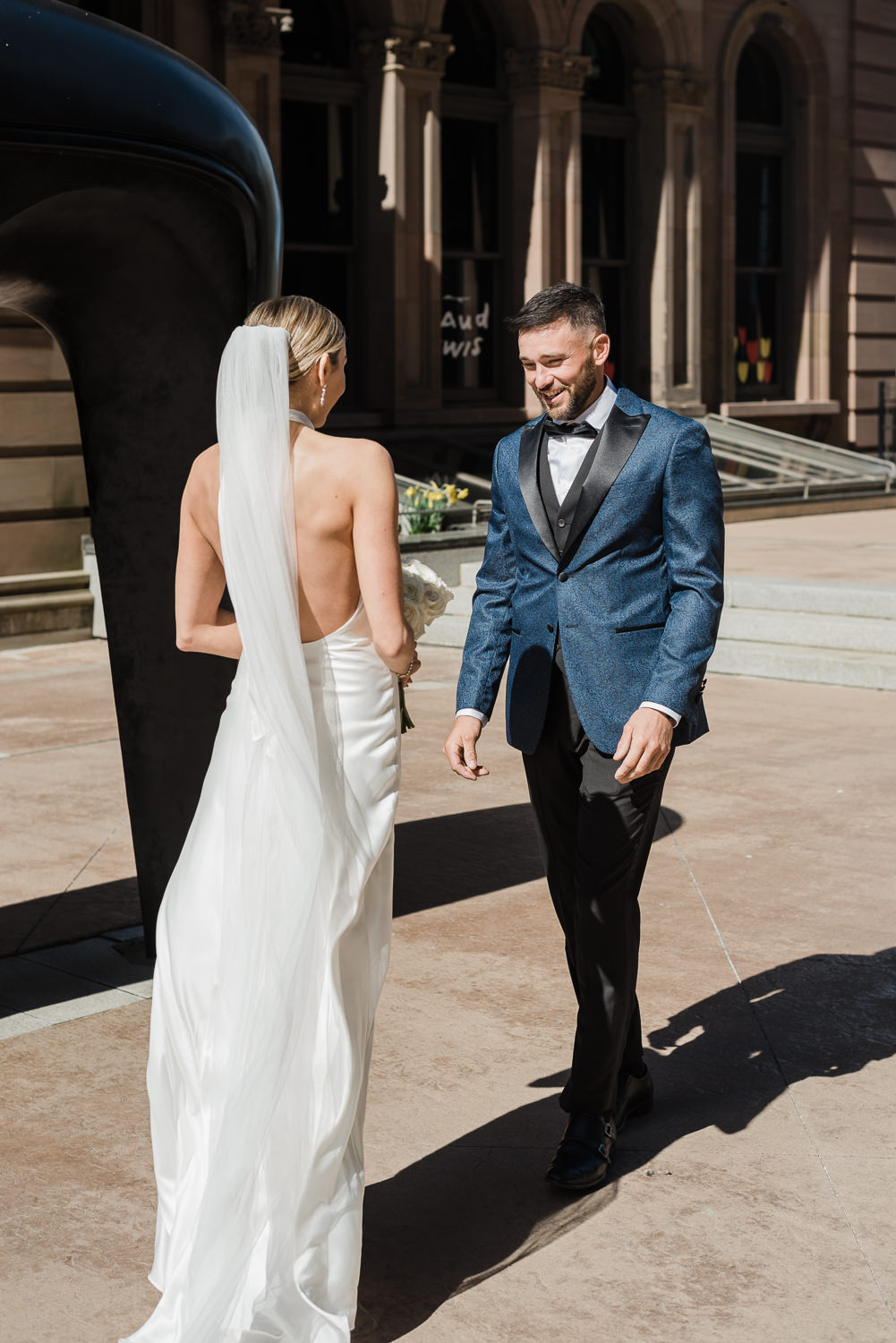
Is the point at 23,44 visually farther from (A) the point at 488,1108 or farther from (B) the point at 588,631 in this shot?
(A) the point at 488,1108

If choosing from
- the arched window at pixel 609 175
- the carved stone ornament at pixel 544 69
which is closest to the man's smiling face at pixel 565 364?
the carved stone ornament at pixel 544 69

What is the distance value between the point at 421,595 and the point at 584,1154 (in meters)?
1.37

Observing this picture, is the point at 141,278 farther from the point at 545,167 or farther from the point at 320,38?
the point at 545,167

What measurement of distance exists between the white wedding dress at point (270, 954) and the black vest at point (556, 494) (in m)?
0.70

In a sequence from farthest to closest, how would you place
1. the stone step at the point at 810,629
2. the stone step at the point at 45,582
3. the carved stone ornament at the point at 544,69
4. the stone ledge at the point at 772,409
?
the stone ledge at the point at 772,409 < the carved stone ornament at the point at 544,69 < the stone step at the point at 45,582 < the stone step at the point at 810,629

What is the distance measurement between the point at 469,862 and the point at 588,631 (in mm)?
2962

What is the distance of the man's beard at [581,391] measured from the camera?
3.53 meters

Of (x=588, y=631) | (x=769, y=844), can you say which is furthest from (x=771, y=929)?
(x=588, y=631)

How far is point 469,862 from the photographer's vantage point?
254 inches

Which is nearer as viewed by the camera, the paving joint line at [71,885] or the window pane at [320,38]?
the paving joint line at [71,885]

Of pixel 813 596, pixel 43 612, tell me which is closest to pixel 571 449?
pixel 813 596

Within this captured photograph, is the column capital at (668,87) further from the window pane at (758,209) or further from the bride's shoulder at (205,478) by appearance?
the bride's shoulder at (205,478)

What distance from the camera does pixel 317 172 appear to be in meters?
17.5

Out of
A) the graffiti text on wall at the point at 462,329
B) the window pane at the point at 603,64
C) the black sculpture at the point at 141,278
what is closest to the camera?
the black sculpture at the point at 141,278
